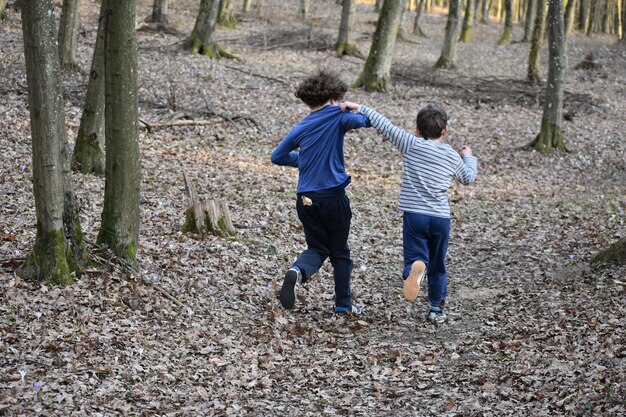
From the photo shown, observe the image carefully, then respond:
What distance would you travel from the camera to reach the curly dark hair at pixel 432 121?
689 cm

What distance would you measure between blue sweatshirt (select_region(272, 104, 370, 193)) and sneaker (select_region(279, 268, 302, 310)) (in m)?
0.80

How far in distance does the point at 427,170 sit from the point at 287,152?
136 cm

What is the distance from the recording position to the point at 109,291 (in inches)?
268

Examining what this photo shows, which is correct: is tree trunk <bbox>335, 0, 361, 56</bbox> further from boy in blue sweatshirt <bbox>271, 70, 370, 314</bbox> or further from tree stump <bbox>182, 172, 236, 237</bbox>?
boy in blue sweatshirt <bbox>271, 70, 370, 314</bbox>

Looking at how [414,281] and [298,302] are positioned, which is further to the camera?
[298,302]

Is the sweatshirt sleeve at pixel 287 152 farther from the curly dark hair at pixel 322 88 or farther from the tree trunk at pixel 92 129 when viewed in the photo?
the tree trunk at pixel 92 129

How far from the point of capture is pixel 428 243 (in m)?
7.26

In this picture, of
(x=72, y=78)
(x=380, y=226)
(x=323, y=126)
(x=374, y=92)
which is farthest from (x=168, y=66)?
(x=323, y=126)

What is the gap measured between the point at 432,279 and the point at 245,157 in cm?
754

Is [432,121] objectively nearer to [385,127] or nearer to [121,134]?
[385,127]

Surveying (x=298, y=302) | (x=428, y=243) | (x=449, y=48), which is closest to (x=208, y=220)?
(x=298, y=302)

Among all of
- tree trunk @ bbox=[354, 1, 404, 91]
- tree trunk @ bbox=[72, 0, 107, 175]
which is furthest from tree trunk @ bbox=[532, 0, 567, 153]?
tree trunk @ bbox=[72, 0, 107, 175]

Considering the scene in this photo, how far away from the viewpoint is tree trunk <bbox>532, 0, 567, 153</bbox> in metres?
17.1

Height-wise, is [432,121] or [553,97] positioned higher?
[432,121]
